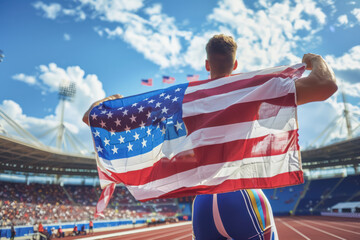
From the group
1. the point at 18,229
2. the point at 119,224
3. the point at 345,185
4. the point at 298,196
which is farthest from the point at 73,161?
the point at 345,185

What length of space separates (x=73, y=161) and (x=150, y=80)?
52.2 feet

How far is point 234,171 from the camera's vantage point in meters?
1.97

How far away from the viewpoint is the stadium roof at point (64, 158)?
26.5m

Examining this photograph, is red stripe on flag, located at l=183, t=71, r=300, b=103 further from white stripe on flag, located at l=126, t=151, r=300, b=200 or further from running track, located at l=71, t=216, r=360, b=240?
running track, located at l=71, t=216, r=360, b=240

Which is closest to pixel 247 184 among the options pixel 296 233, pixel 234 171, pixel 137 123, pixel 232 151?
pixel 234 171

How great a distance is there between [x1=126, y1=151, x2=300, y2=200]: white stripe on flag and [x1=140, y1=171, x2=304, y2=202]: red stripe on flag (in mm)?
24

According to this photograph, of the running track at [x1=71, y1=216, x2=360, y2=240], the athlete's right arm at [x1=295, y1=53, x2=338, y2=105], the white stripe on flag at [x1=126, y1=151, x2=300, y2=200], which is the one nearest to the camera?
the athlete's right arm at [x1=295, y1=53, x2=338, y2=105]

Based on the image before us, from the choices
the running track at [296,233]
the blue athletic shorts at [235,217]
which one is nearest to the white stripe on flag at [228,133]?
the blue athletic shorts at [235,217]

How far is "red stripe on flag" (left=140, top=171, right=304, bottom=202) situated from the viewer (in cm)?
182

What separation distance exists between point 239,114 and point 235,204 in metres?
0.73

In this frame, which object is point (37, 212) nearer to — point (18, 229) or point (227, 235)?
point (18, 229)

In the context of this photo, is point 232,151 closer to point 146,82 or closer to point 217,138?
point 217,138

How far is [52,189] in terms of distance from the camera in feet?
120

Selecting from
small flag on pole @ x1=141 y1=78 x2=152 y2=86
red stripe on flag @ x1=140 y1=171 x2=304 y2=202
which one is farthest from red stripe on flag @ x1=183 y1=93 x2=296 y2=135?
small flag on pole @ x1=141 y1=78 x2=152 y2=86
